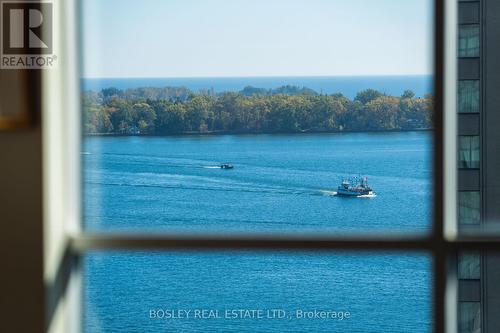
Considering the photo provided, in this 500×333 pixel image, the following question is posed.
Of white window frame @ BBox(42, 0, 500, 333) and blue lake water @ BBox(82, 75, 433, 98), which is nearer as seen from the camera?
white window frame @ BBox(42, 0, 500, 333)

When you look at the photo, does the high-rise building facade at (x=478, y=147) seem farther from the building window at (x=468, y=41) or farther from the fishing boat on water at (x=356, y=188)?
the fishing boat on water at (x=356, y=188)

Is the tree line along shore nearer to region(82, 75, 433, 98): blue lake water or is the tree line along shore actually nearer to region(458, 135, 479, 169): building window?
region(82, 75, 433, 98): blue lake water

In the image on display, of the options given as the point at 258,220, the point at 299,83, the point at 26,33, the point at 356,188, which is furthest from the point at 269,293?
the point at 26,33

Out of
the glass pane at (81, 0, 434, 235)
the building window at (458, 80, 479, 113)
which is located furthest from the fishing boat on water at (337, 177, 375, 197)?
the building window at (458, 80, 479, 113)

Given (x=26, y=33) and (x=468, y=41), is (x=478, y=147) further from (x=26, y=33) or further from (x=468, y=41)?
(x=26, y=33)

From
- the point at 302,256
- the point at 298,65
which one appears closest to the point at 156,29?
the point at 298,65

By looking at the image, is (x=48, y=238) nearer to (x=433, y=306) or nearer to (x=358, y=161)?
(x=358, y=161)

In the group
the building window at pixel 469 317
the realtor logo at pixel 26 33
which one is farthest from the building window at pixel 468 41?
the realtor logo at pixel 26 33
